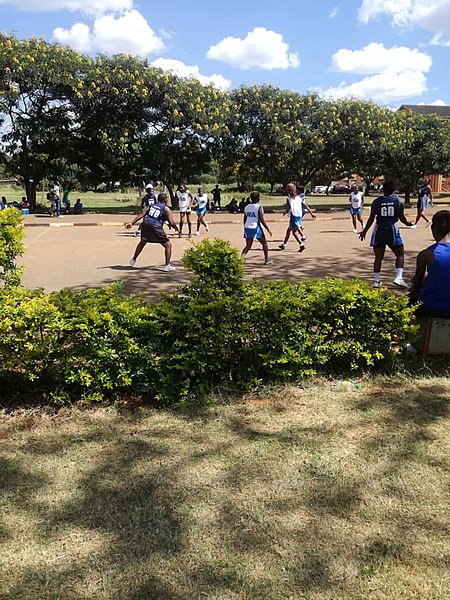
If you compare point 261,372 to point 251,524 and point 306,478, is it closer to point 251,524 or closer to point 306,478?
point 306,478

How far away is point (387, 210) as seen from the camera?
7.49 m

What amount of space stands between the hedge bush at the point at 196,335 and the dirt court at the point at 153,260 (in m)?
2.61

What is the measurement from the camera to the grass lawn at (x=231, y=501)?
87.8 inches

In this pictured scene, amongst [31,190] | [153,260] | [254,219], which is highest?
[31,190]

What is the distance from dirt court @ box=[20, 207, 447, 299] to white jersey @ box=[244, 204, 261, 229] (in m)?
0.77

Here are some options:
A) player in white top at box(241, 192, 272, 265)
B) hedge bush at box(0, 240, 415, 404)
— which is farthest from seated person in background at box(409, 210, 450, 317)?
player in white top at box(241, 192, 272, 265)

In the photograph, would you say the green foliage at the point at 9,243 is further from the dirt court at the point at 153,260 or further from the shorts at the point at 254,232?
the shorts at the point at 254,232

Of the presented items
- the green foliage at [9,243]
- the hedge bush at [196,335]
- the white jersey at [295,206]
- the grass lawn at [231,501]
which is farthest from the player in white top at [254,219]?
the grass lawn at [231,501]

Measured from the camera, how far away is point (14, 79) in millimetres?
23828

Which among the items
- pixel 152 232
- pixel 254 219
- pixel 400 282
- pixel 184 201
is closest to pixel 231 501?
pixel 400 282

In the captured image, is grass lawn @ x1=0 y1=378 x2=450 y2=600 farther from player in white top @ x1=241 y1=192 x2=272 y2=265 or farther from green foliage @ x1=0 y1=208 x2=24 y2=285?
player in white top @ x1=241 y1=192 x2=272 y2=265

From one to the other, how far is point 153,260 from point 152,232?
1642 millimetres

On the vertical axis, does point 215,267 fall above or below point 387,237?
above

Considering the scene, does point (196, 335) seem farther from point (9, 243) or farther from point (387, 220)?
point (387, 220)
